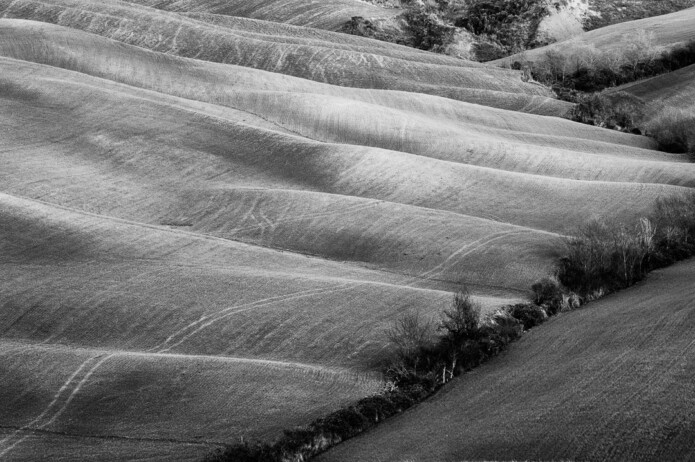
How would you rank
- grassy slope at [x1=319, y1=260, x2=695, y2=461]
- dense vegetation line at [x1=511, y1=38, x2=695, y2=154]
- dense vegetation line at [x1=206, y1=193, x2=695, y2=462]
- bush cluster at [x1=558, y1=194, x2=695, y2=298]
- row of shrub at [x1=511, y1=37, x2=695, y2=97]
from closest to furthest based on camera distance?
grassy slope at [x1=319, y1=260, x2=695, y2=461] < dense vegetation line at [x1=206, y1=193, x2=695, y2=462] < bush cluster at [x1=558, y1=194, x2=695, y2=298] < dense vegetation line at [x1=511, y1=38, x2=695, y2=154] < row of shrub at [x1=511, y1=37, x2=695, y2=97]

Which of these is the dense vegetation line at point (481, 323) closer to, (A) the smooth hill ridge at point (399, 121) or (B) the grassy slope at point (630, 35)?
(A) the smooth hill ridge at point (399, 121)

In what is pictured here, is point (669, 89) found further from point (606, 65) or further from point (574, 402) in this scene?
point (574, 402)

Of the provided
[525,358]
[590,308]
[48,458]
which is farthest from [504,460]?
[590,308]

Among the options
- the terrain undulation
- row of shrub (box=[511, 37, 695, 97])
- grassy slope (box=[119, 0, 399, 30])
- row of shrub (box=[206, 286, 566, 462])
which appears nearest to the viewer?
row of shrub (box=[206, 286, 566, 462])

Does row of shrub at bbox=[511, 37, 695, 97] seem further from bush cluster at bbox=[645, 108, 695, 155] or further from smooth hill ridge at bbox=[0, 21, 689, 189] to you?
smooth hill ridge at bbox=[0, 21, 689, 189]

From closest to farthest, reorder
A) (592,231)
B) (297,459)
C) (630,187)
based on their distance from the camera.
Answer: (297,459) < (592,231) < (630,187)

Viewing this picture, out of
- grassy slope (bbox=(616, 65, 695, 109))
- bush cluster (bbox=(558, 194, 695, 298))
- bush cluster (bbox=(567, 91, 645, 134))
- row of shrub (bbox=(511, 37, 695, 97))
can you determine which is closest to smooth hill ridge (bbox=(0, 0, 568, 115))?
bush cluster (bbox=(567, 91, 645, 134))

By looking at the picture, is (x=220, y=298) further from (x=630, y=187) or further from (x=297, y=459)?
(x=630, y=187)
